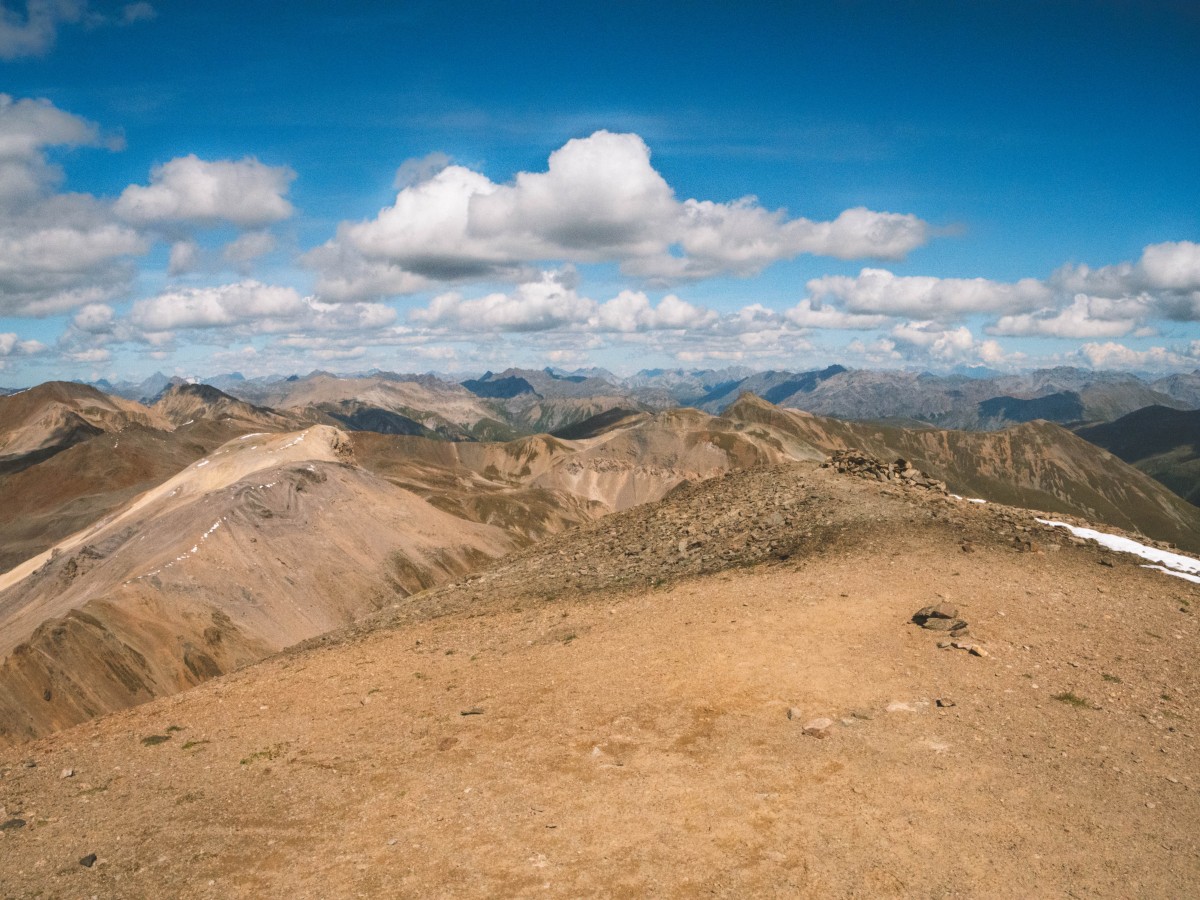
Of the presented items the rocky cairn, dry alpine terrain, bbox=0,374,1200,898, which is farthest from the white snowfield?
the rocky cairn

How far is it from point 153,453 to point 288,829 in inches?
6489

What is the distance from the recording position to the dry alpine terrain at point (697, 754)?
37.6ft

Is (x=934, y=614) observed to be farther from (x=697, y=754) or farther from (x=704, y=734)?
(x=697, y=754)

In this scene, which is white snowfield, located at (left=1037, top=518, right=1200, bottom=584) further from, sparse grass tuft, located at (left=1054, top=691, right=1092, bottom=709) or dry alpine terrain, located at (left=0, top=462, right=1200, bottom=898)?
sparse grass tuft, located at (left=1054, top=691, right=1092, bottom=709)

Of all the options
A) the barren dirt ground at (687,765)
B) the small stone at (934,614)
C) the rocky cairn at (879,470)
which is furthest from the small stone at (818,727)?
the rocky cairn at (879,470)

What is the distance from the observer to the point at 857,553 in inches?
1016

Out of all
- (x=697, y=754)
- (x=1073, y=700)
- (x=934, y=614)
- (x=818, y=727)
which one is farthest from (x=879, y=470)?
(x=697, y=754)

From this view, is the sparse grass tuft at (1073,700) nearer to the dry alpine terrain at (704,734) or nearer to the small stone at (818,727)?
the dry alpine terrain at (704,734)

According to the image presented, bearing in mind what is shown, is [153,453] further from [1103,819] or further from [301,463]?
[1103,819]

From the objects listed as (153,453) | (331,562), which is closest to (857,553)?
(331,562)

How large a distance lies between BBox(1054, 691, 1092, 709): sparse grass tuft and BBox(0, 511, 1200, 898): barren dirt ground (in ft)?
0.22

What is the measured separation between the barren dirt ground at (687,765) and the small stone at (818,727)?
20cm

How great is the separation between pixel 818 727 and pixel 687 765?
3.17m

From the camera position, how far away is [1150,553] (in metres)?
26.9
